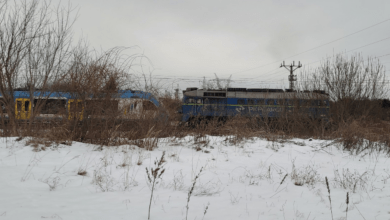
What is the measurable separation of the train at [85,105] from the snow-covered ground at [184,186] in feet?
2.98

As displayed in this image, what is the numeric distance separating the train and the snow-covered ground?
91 centimetres

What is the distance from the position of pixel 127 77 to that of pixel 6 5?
364 cm

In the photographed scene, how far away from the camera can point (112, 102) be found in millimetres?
5320

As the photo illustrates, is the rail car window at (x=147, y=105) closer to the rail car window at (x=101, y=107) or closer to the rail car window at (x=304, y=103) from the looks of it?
the rail car window at (x=101, y=107)

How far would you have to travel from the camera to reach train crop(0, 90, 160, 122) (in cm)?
523

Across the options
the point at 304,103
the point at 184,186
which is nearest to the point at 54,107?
the point at 184,186

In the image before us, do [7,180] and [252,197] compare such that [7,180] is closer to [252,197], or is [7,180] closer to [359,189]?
[252,197]

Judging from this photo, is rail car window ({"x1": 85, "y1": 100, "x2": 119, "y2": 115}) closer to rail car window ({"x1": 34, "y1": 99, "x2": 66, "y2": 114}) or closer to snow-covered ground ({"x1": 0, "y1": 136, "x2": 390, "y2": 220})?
rail car window ({"x1": 34, "y1": 99, "x2": 66, "y2": 114})

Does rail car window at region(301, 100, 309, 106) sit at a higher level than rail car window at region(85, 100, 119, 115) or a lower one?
higher

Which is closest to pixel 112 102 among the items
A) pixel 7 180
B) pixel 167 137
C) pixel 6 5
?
pixel 167 137

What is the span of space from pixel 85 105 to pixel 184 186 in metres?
3.36

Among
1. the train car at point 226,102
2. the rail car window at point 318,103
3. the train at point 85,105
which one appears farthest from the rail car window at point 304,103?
the train at point 85,105

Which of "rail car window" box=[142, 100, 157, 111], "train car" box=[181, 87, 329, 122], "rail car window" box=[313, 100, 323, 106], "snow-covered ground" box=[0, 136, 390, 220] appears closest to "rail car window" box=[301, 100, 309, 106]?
"rail car window" box=[313, 100, 323, 106]

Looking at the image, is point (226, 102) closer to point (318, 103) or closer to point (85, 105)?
point (318, 103)
